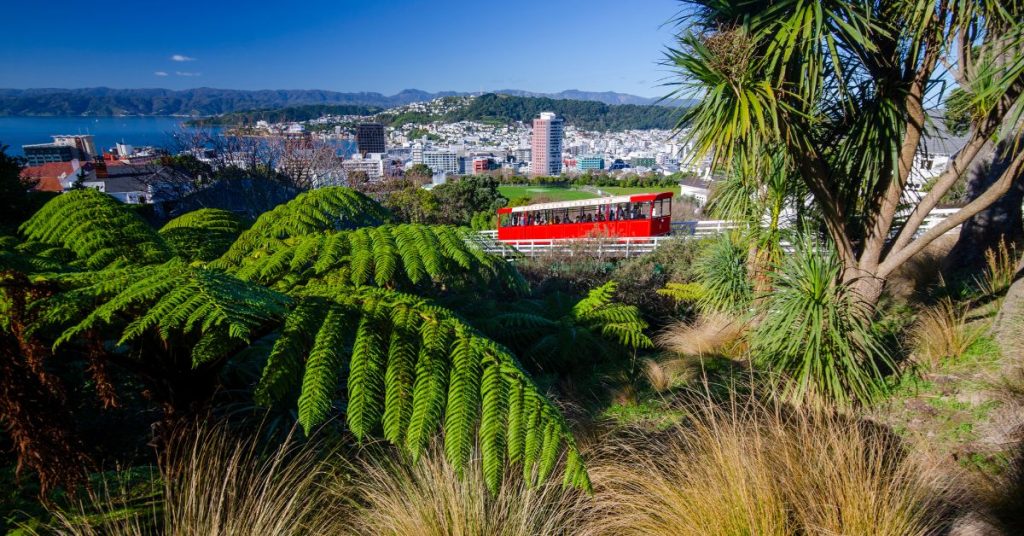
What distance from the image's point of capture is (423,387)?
187 centimetres

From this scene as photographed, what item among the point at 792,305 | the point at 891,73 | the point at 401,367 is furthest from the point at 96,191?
the point at 891,73

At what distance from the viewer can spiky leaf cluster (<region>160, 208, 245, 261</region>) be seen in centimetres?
344

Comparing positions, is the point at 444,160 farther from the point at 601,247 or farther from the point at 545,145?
the point at 601,247

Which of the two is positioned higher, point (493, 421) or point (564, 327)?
point (493, 421)

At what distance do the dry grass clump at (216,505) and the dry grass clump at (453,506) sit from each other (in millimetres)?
193

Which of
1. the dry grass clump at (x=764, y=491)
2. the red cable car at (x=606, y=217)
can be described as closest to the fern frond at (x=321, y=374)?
the dry grass clump at (x=764, y=491)

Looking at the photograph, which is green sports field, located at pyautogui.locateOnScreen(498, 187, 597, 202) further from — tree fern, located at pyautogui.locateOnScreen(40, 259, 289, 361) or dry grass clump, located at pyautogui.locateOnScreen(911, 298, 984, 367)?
tree fern, located at pyautogui.locateOnScreen(40, 259, 289, 361)

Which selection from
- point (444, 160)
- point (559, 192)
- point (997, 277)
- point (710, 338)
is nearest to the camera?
point (997, 277)

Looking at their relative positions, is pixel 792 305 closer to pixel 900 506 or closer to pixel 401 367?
pixel 900 506

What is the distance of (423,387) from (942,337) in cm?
526

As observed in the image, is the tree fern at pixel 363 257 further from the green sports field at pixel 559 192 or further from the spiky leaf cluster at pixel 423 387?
the green sports field at pixel 559 192

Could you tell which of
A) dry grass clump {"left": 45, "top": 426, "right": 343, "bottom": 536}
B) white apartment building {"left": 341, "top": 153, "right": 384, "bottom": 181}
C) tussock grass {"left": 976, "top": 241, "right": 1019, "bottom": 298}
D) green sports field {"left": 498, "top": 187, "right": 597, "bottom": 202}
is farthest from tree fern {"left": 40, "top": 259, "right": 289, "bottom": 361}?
green sports field {"left": 498, "top": 187, "right": 597, "bottom": 202}

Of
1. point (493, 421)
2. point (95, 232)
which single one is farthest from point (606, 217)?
point (493, 421)

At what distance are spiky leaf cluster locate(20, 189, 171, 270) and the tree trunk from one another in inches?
366
